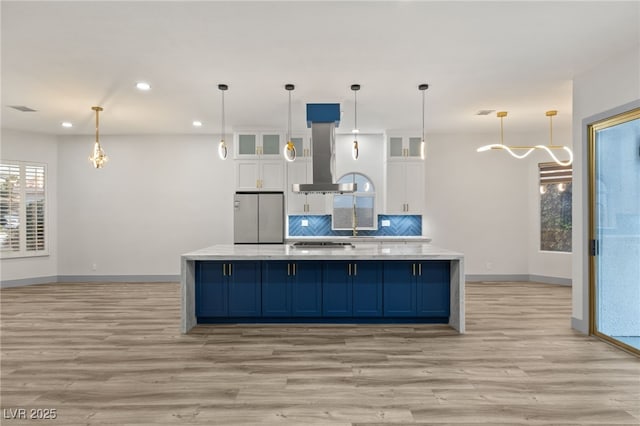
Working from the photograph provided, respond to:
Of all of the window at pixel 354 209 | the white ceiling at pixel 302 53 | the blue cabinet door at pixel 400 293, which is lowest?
the blue cabinet door at pixel 400 293

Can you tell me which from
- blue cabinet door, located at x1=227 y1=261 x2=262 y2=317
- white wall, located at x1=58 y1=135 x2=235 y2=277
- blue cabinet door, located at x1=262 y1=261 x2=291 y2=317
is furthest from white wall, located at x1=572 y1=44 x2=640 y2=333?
white wall, located at x1=58 y1=135 x2=235 y2=277

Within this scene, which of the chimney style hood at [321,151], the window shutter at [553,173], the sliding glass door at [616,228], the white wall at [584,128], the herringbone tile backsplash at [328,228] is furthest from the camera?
the herringbone tile backsplash at [328,228]

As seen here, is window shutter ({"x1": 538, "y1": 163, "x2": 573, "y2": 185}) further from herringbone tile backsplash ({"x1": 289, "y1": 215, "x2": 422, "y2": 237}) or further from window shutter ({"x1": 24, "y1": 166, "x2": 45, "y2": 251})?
window shutter ({"x1": 24, "y1": 166, "x2": 45, "y2": 251})

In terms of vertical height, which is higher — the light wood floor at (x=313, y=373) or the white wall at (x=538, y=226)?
the white wall at (x=538, y=226)

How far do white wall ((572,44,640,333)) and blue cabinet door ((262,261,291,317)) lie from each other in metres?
3.36

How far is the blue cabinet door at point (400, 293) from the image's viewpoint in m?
4.49

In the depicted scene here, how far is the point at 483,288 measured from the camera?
22.2 feet

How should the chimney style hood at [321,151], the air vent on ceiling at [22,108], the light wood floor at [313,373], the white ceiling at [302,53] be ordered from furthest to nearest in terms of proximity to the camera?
the air vent on ceiling at [22,108]
the chimney style hood at [321,151]
the white ceiling at [302,53]
the light wood floor at [313,373]

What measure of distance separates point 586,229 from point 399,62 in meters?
2.80

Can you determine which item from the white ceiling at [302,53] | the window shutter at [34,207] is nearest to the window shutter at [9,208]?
the window shutter at [34,207]

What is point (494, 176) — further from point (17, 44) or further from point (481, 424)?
point (17, 44)

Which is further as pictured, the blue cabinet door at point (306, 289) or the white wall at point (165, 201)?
the white wall at point (165, 201)

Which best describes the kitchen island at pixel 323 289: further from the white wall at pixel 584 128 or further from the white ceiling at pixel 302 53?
the white ceiling at pixel 302 53

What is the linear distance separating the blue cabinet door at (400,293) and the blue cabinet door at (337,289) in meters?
0.45
